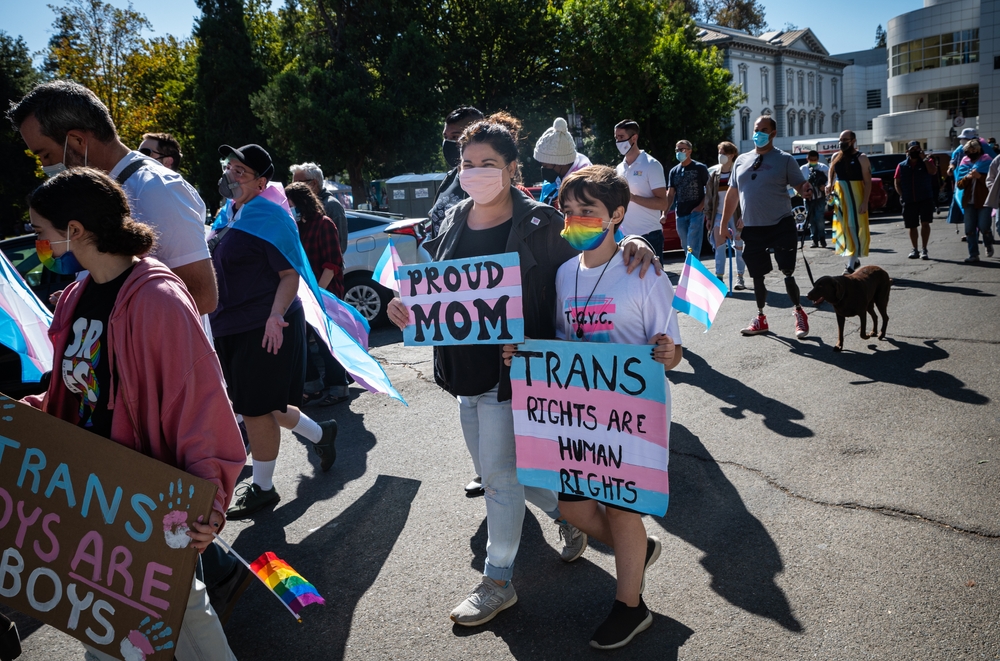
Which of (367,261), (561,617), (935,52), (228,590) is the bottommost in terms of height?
(561,617)

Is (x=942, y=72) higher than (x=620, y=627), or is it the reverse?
(x=942, y=72)

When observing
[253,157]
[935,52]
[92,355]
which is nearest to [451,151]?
[253,157]

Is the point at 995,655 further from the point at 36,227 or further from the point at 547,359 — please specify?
the point at 36,227

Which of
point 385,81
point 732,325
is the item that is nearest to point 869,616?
point 732,325

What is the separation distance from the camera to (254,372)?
13.4ft

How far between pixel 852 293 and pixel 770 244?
0.93 m

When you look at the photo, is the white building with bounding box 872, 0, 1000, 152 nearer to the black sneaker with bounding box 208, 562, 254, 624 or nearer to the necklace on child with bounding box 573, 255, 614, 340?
the necklace on child with bounding box 573, 255, 614, 340

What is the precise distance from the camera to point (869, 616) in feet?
9.43

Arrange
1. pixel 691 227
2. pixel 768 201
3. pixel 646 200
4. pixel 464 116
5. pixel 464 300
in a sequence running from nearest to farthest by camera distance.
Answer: pixel 464 300 < pixel 464 116 < pixel 646 200 < pixel 768 201 < pixel 691 227

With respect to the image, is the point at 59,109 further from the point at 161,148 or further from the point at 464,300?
the point at 161,148

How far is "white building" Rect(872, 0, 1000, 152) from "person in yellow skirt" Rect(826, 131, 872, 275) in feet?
155

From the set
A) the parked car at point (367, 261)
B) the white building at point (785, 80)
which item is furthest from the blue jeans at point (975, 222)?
the white building at point (785, 80)

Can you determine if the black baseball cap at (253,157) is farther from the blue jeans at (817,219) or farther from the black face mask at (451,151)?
the blue jeans at (817,219)

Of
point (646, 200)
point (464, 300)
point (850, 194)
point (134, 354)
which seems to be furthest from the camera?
point (850, 194)
